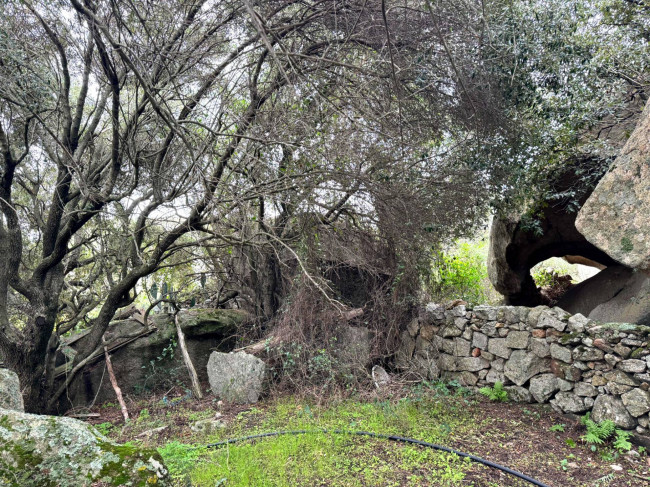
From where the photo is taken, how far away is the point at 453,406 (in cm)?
499

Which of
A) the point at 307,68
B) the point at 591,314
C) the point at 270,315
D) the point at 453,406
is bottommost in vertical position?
the point at 453,406

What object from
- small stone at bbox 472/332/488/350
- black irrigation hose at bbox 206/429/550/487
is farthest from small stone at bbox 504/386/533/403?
black irrigation hose at bbox 206/429/550/487

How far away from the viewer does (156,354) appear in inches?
265

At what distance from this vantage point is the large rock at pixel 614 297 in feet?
18.9

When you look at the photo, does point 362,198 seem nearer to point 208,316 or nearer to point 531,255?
point 208,316

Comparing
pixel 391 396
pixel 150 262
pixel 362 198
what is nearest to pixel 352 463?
pixel 391 396

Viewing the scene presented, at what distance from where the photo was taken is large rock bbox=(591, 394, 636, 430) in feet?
13.4

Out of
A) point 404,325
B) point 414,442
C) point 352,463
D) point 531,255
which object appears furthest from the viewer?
point 531,255

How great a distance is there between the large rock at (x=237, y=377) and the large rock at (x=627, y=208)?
4.35 m

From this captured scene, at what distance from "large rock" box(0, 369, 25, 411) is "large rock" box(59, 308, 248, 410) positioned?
2.99 meters

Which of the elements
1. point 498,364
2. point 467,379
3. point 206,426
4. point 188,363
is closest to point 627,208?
point 498,364

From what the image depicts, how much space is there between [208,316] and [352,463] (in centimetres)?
426

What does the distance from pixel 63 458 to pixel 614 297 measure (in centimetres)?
770

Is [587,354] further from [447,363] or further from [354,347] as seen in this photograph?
[354,347]
